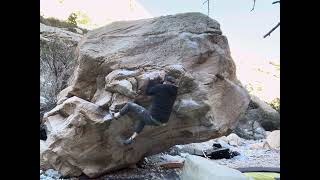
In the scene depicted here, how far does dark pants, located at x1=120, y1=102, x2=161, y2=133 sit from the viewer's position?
323 cm

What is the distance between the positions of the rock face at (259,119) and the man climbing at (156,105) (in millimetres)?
3287

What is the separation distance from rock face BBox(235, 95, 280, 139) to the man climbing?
329 cm

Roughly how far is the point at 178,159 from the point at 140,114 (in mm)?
1034

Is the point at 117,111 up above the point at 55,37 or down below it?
below

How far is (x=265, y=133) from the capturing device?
647cm

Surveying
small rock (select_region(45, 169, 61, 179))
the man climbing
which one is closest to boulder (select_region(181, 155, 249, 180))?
the man climbing

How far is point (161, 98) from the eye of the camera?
3225 millimetres

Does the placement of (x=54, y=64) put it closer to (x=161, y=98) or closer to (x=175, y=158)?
(x=175, y=158)

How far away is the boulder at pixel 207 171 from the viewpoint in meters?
2.66
